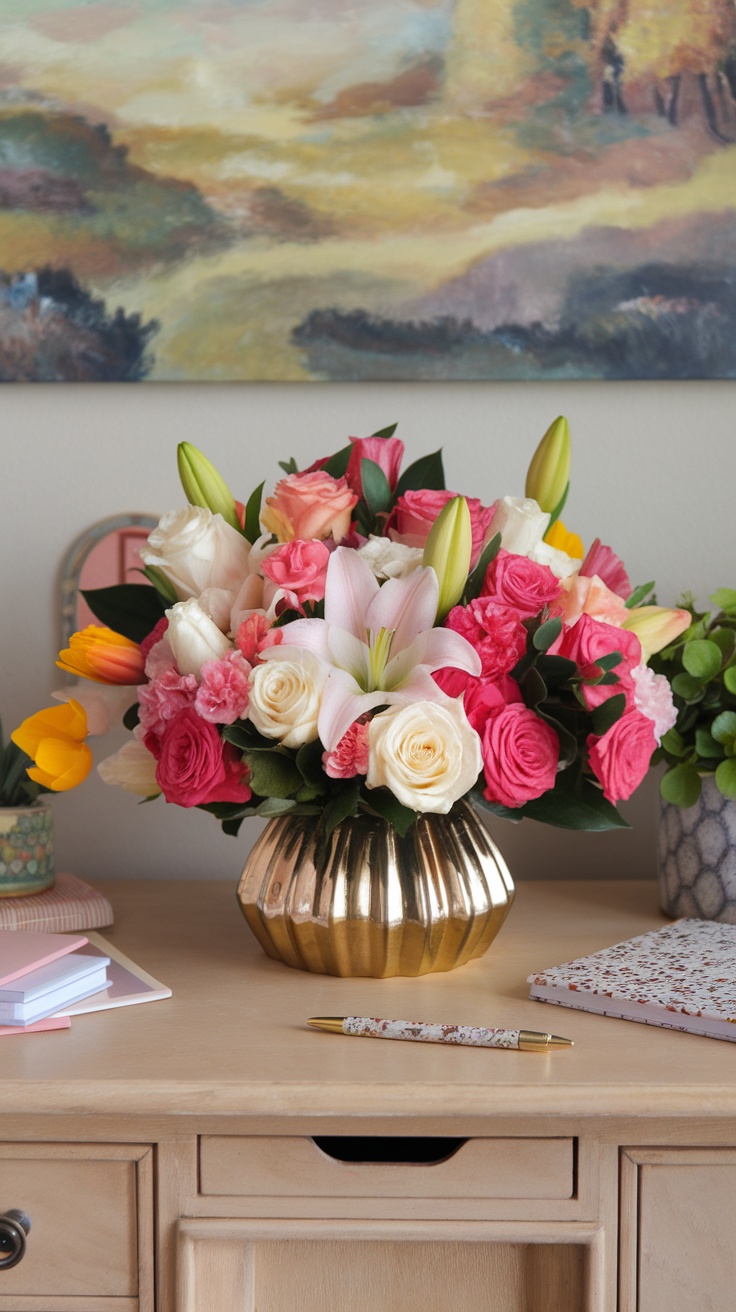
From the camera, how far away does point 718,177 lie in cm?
125

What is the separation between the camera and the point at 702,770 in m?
1.05

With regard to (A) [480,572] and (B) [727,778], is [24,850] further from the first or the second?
(B) [727,778]

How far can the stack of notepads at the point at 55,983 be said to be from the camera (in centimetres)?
80

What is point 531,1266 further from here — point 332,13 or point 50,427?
point 332,13

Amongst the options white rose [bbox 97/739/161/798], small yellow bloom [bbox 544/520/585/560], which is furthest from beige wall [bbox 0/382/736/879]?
white rose [bbox 97/739/161/798]

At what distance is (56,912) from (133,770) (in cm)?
25

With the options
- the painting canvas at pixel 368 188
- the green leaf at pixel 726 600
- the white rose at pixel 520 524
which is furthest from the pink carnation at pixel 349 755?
the painting canvas at pixel 368 188

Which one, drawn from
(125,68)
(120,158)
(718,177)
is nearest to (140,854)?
(120,158)

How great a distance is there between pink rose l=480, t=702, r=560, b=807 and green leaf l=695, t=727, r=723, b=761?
0.89 feet

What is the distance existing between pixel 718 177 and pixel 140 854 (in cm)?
106

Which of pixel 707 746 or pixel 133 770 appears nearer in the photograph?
pixel 133 770

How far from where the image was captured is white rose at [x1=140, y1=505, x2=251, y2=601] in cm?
87

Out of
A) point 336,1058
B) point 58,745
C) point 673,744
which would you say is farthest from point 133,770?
point 673,744

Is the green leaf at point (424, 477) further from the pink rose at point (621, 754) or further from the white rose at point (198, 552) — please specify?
the pink rose at point (621, 754)
